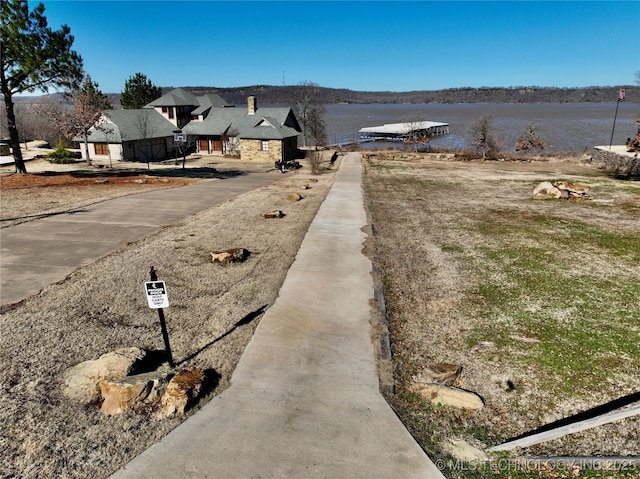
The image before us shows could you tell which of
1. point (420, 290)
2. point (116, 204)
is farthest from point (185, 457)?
point (116, 204)

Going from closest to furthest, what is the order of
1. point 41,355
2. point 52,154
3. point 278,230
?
point 41,355
point 278,230
point 52,154

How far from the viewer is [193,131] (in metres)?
48.7

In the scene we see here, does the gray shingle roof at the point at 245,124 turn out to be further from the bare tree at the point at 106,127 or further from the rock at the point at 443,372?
the rock at the point at 443,372

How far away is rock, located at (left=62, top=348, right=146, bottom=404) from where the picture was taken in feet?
21.5

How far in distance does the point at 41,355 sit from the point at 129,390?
265cm

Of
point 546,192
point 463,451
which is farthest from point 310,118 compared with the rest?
point 463,451

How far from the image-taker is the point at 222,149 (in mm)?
48438

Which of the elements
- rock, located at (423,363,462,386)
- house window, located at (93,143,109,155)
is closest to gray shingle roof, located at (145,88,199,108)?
house window, located at (93,143,109,155)

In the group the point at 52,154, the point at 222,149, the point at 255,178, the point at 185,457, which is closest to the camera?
the point at 185,457

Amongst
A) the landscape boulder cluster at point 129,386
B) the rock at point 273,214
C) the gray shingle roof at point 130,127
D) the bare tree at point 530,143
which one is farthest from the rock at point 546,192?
the gray shingle roof at point 130,127

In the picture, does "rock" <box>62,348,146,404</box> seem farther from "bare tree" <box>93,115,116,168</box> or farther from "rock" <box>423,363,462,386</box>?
"bare tree" <box>93,115,116,168</box>

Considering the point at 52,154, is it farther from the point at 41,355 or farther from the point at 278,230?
the point at 41,355

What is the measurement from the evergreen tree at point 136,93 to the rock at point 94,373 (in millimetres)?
65715

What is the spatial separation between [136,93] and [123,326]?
65213mm
